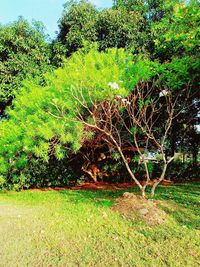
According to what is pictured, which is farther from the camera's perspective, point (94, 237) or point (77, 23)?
point (77, 23)

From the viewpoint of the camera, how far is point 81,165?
11945 mm

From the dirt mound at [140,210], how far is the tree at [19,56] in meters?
7.44

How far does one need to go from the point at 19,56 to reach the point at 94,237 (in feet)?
31.6

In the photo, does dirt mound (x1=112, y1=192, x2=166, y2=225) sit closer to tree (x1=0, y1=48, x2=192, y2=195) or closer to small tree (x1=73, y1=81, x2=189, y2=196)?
tree (x1=0, y1=48, x2=192, y2=195)

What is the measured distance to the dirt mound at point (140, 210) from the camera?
532 centimetres

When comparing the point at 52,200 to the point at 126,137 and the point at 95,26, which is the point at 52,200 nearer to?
the point at 126,137

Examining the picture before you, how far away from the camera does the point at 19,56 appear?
11.9 meters

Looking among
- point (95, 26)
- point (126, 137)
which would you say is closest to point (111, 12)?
point (95, 26)

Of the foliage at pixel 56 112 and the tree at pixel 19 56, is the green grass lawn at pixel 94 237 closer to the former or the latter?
the foliage at pixel 56 112

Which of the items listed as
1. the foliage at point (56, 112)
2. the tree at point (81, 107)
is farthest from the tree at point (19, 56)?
the tree at point (81, 107)

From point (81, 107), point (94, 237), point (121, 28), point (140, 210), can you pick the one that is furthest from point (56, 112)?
point (121, 28)

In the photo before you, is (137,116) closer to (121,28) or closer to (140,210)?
(121,28)

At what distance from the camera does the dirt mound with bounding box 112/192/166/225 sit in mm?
5321

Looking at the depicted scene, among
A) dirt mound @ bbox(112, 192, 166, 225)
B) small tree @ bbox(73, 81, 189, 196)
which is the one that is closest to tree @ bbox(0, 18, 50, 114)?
small tree @ bbox(73, 81, 189, 196)
